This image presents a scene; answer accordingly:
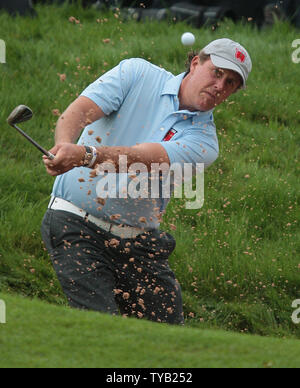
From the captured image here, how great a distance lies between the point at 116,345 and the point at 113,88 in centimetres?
134

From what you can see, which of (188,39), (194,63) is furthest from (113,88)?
(188,39)

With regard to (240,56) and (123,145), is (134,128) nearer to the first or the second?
(123,145)

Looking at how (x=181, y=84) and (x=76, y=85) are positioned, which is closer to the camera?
(x=181, y=84)

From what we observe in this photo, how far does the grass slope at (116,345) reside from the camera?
297cm

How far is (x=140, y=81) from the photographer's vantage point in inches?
159

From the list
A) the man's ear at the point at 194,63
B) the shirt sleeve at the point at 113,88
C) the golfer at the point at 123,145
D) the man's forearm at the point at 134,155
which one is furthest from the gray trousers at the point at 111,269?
the man's ear at the point at 194,63

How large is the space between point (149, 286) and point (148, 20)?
16.0 ft

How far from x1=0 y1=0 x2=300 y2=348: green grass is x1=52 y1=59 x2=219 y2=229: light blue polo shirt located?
1.52 metres

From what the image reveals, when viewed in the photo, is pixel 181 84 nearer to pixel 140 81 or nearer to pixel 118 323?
pixel 140 81

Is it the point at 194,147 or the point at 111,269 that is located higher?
the point at 194,147

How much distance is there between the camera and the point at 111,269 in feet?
13.5

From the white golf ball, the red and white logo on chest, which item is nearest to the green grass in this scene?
the white golf ball

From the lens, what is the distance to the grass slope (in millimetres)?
2975
